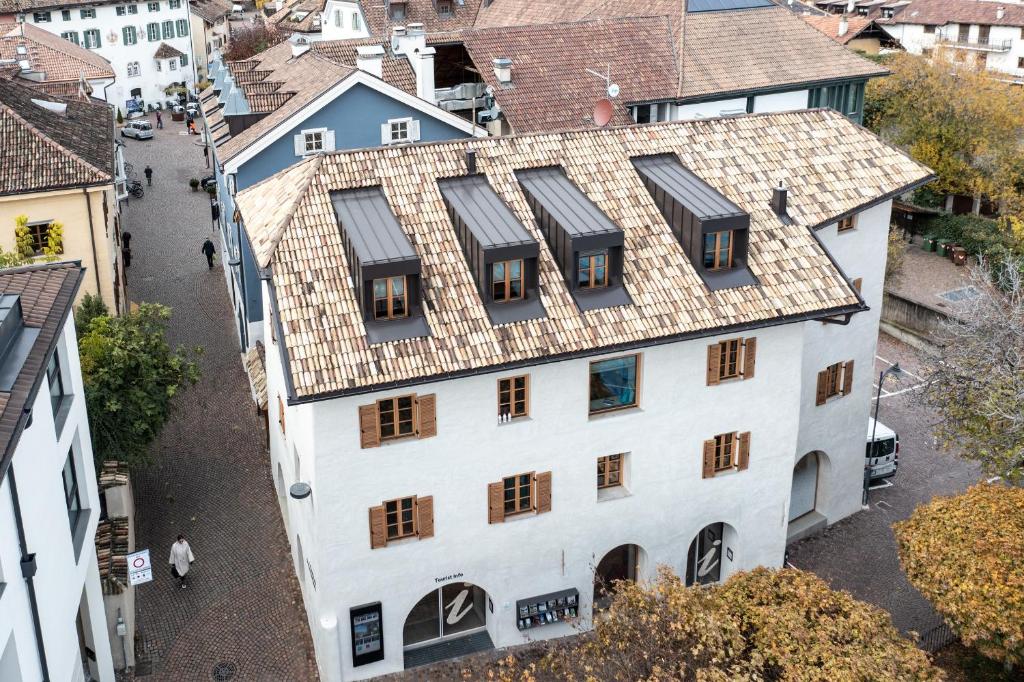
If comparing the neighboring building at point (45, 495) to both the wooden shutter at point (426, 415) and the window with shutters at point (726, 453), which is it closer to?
the wooden shutter at point (426, 415)

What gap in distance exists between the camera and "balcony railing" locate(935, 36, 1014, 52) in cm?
8888

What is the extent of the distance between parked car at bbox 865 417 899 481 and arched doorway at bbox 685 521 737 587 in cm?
963

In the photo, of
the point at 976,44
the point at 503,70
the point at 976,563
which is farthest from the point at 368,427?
the point at 976,44

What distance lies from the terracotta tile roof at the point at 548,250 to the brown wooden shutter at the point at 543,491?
4040 mm

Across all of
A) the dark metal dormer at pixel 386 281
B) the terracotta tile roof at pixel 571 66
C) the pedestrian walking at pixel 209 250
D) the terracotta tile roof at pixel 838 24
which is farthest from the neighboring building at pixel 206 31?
the dark metal dormer at pixel 386 281

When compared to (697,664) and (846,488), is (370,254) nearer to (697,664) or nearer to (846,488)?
(697,664)

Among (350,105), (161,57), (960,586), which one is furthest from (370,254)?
(161,57)

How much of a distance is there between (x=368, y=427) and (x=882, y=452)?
74.0 ft

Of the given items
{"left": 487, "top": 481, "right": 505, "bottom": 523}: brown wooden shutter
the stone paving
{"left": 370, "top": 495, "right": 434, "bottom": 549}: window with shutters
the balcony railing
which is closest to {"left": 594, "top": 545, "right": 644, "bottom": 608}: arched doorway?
{"left": 487, "top": 481, "right": 505, "bottom": 523}: brown wooden shutter

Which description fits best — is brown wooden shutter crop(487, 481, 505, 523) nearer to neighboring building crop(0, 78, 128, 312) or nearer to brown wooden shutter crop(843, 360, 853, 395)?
brown wooden shutter crop(843, 360, 853, 395)

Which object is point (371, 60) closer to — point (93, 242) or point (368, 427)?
point (93, 242)

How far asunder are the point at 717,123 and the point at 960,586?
1607 cm

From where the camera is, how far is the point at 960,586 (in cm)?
2781

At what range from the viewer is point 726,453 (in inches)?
1248
